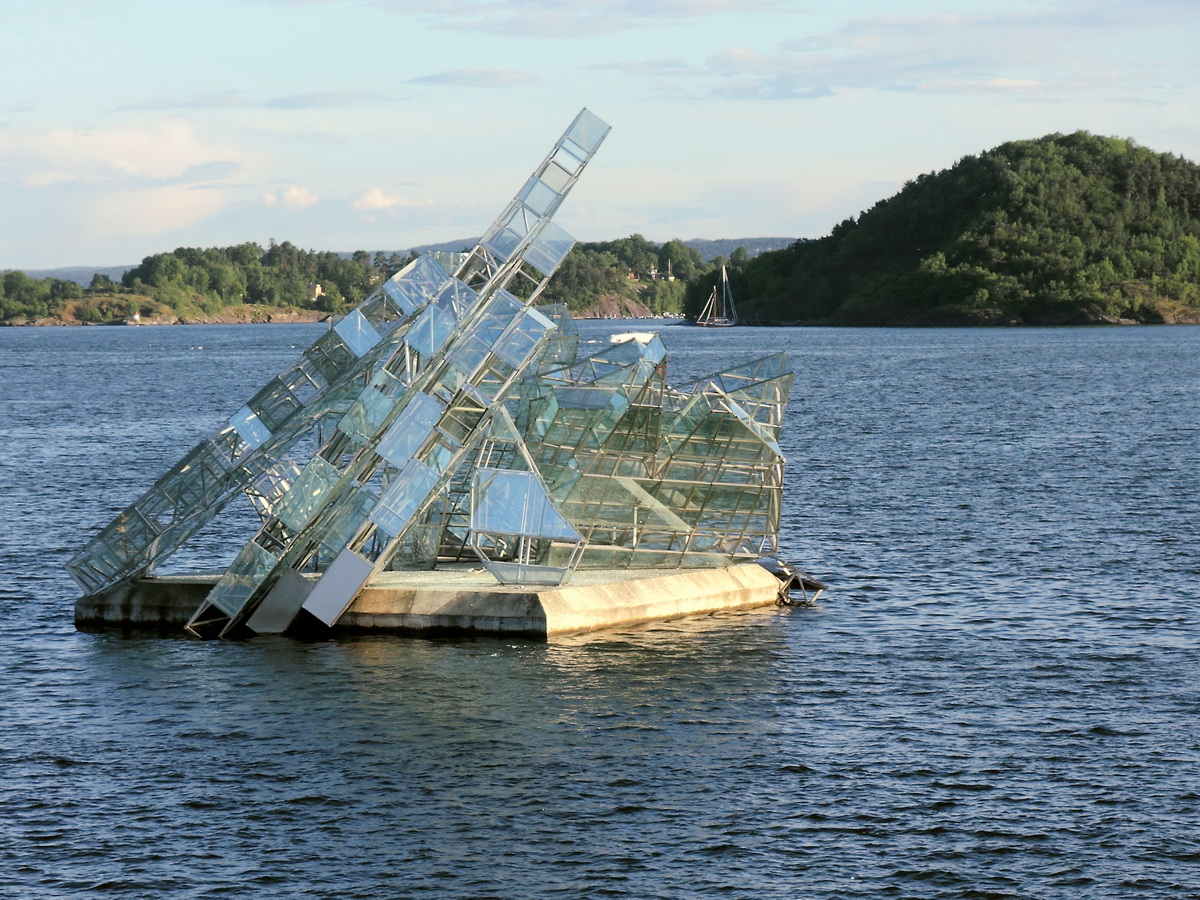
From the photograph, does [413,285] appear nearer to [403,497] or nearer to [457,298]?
[457,298]

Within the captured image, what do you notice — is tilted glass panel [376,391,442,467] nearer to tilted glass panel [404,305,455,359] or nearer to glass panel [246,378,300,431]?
tilted glass panel [404,305,455,359]

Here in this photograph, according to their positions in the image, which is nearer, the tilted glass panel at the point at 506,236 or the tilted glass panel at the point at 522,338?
the tilted glass panel at the point at 522,338

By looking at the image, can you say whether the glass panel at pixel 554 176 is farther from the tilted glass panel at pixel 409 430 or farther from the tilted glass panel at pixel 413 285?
the tilted glass panel at pixel 409 430

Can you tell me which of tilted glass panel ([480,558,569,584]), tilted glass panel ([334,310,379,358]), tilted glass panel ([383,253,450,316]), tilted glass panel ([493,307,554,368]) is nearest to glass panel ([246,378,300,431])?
tilted glass panel ([334,310,379,358])

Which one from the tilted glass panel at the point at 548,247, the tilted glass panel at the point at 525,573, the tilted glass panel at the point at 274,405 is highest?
the tilted glass panel at the point at 548,247

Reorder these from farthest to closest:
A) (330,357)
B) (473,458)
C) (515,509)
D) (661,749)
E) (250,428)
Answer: (330,357) < (473,458) < (250,428) < (515,509) < (661,749)

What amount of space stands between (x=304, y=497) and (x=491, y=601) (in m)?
4.97

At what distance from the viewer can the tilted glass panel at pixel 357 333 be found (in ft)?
134

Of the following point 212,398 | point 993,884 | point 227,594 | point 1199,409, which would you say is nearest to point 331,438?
point 227,594

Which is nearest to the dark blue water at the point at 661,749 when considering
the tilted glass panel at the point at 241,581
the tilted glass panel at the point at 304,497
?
the tilted glass panel at the point at 241,581

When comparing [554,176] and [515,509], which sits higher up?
[554,176]

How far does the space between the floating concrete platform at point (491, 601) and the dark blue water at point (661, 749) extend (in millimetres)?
741

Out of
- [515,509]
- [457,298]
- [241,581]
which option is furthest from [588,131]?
[241,581]

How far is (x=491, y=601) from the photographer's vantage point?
36938 mm
